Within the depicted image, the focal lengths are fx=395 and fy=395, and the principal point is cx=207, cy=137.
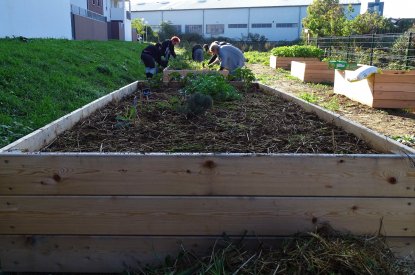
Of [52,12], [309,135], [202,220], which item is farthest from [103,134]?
[52,12]

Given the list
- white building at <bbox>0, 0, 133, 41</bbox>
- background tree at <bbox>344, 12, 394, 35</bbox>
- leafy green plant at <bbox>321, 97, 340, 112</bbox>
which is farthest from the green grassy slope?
background tree at <bbox>344, 12, 394, 35</bbox>

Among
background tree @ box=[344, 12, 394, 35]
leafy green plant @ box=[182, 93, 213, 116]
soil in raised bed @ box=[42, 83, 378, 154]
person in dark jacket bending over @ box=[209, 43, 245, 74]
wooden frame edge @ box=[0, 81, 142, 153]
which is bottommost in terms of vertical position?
soil in raised bed @ box=[42, 83, 378, 154]

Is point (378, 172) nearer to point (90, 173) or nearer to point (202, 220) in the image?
point (202, 220)

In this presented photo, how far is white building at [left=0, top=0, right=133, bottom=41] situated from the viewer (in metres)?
16.7

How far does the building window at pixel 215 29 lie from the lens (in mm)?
60656

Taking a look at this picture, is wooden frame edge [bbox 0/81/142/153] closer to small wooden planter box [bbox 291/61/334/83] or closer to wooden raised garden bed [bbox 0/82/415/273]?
wooden raised garden bed [bbox 0/82/415/273]

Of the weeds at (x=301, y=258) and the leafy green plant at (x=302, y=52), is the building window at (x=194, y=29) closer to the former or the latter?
the leafy green plant at (x=302, y=52)

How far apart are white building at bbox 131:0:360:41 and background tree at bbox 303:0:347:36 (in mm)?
28041

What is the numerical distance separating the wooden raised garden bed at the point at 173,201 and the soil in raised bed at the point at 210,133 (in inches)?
22.9

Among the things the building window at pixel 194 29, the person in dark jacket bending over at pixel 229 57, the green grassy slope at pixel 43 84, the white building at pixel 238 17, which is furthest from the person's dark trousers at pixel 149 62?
the building window at pixel 194 29

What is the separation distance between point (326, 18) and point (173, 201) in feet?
87.4

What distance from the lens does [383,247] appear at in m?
2.25

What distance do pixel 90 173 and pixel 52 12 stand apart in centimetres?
2213

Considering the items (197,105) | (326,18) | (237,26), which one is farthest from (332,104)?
(237,26)
